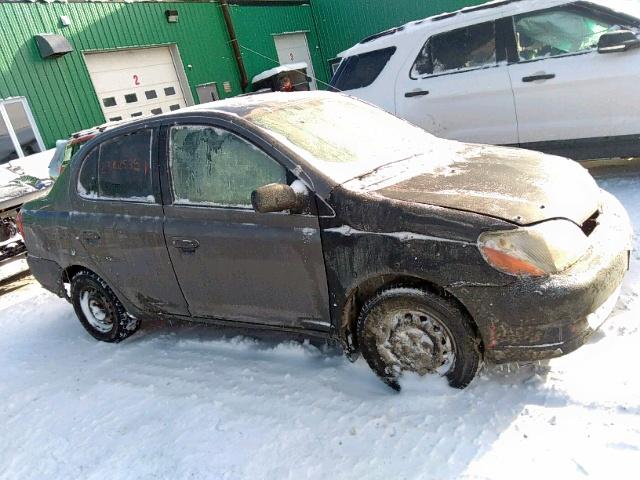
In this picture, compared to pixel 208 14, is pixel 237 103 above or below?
below

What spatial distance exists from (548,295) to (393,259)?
2.43 feet

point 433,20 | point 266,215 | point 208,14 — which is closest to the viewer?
point 266,215

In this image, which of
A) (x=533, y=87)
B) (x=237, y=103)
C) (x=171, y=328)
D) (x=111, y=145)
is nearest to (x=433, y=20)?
(x=533, y=87)

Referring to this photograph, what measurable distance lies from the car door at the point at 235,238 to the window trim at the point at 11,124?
29.5 feet

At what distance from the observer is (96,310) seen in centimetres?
440

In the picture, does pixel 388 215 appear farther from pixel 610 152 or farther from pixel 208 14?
pixel 208 14

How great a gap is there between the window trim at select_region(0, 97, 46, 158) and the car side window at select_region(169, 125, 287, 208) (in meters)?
9.00

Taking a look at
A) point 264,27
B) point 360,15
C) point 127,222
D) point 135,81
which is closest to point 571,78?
point 127,222

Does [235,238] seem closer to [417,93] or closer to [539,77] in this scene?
[417,93]

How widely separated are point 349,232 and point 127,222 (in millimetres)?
1730

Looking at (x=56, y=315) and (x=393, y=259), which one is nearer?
(x=393, y=259)

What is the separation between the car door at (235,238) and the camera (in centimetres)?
305

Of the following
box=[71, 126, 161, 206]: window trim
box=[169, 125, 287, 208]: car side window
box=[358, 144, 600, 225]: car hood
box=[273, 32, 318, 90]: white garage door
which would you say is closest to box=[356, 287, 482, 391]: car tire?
box=[358, 144, 600, 225]: car hood

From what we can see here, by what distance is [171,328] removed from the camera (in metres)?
4.55
